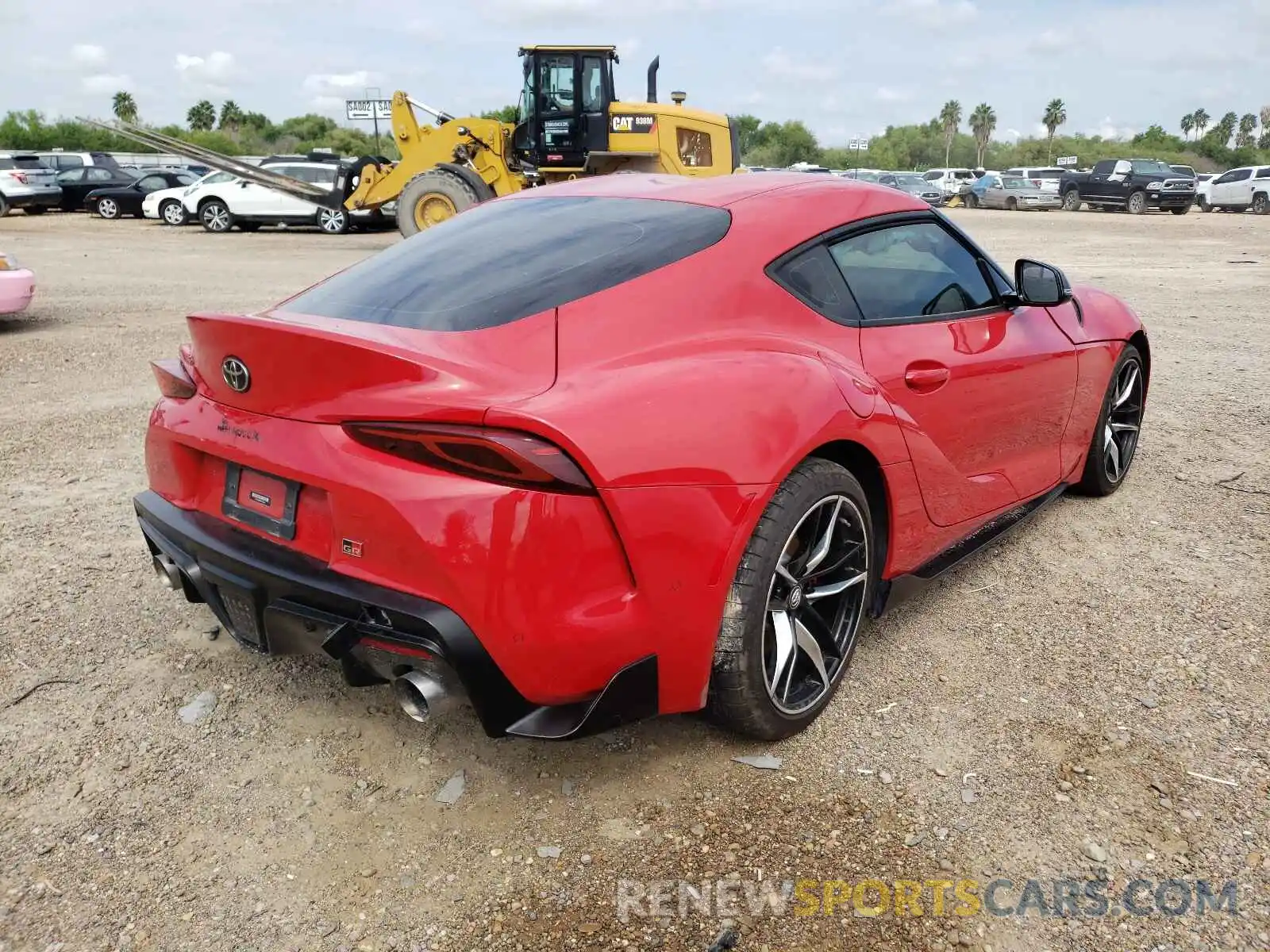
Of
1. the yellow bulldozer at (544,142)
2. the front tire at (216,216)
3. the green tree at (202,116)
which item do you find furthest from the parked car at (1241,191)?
the green tree at (202,116)

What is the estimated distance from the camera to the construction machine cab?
51.8 feet

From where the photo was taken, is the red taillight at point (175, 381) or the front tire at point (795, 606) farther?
the red taillight at point (175, 381)

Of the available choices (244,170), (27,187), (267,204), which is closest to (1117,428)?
(244,170)

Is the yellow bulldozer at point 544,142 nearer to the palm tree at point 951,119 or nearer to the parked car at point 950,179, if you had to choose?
the parked car at point 950,179

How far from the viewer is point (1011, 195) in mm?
35250

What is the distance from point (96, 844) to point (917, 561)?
2492 millimetres

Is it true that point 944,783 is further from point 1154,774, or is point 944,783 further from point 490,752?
point 490,752

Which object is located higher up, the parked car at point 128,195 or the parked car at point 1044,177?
the parked car at point 1044,177

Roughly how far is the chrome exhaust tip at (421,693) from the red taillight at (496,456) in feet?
1.61

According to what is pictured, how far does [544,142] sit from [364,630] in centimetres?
1519

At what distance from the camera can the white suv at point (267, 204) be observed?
2173 cm

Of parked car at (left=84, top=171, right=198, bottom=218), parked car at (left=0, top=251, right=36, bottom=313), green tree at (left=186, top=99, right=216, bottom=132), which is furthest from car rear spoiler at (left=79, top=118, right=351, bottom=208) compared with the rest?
green tree at (left=186, top=99, right=216, bottom=132)

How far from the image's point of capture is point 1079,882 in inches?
88.0

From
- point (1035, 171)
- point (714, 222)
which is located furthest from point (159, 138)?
point (1035, 171)
